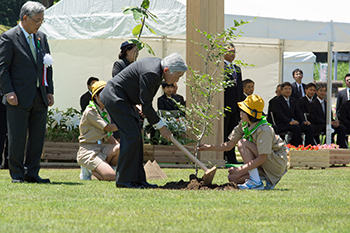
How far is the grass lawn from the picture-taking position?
3508mm

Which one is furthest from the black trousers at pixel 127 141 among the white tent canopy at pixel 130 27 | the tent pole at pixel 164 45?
the tent pole at pixel 164 45

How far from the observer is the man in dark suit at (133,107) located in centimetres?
541

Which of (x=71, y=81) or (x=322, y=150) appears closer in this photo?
(x=322, y=150)

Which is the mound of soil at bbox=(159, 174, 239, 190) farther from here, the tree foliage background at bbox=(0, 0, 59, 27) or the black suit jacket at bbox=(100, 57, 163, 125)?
the tree foliage background at bbox=(0, 0, 59, 27)

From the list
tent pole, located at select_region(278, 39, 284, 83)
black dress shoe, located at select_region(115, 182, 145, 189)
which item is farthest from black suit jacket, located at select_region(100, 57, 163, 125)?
tent pole, located at select_region(278, 39, 284, 83)

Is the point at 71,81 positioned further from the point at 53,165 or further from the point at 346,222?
the point at 346,222

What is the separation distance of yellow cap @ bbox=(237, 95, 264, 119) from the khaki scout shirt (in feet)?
6.70

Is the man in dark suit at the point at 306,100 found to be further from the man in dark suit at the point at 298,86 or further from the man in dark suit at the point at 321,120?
the man in dark suit at the point at 298,86

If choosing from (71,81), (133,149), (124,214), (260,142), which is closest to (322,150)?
(260,142)

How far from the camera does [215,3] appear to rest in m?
9.52

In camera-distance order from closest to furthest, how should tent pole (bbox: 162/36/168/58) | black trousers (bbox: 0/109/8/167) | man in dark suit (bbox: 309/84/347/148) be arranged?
black trousers (bbox: 0/109/8/167), man in dark suit (bbox: 309/84/347/148), tent pole (bbox: 162/36/168/58)

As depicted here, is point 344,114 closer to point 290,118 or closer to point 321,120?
point 321,120

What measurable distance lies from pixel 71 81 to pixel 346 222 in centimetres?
1166

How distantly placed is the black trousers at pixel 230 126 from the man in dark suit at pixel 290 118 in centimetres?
154
